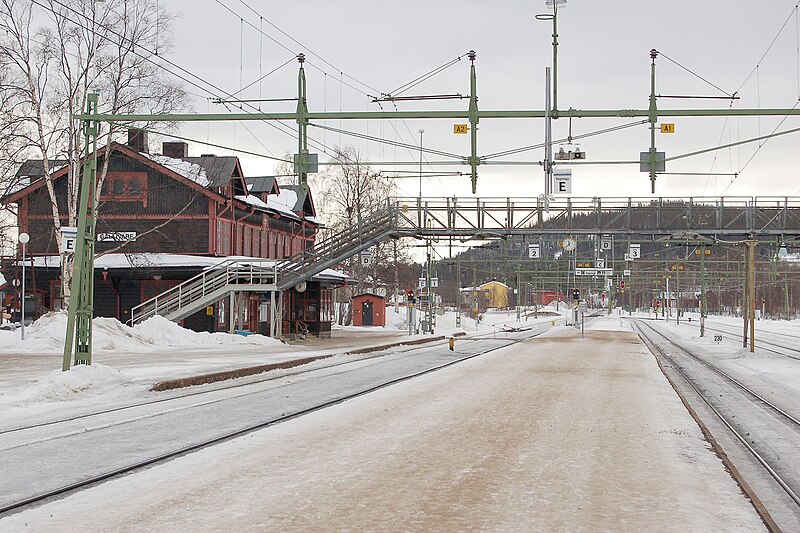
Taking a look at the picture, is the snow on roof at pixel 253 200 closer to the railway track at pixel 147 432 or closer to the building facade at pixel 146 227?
the building facade at pixel 146 227

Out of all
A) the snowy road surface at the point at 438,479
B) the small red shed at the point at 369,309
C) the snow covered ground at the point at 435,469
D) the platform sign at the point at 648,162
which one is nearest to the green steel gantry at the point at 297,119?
the platform sign at the point at 648,162

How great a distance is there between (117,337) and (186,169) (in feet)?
53.9

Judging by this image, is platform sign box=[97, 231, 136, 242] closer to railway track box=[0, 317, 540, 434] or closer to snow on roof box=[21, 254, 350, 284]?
snow on roof box=[21, 254, 350, 284]

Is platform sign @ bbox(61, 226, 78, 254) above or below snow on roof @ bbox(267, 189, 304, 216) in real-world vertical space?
below

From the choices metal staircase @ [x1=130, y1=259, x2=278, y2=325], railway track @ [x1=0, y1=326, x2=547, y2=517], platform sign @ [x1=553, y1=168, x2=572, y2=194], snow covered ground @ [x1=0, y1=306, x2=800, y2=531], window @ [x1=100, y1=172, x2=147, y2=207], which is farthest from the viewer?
window @ [x1=100, y1=172, x2=147, y2=207]

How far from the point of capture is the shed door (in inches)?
2868

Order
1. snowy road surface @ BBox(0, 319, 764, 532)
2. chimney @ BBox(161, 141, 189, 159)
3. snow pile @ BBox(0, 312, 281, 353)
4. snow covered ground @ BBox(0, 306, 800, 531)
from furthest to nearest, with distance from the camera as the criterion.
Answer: chimney @ BBox(161, 141, 189, 159) < snow pile @ BBox(0, 312, 281, 353) < snow covered ground @ BBox(0, 306, 800, 531) < snowy road surface @ BBox(0, 319, 764, 532)

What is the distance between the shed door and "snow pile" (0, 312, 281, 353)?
32.1 m

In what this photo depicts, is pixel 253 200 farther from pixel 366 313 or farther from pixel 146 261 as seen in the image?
pixel 366 313

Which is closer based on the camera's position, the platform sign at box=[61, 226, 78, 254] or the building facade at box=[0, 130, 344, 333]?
the platform sign at box=[61, 226, 78, 254]

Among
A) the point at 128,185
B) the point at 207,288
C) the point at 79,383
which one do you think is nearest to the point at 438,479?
the point at 79,383

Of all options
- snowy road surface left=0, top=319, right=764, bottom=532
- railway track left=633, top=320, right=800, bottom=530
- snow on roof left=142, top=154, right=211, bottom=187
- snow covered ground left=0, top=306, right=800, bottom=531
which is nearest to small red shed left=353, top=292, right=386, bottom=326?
snow on roof left=142, top=154, right=211, bottom=187

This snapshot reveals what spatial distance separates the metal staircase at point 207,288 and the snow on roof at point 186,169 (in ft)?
15.4

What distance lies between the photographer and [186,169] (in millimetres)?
48062
